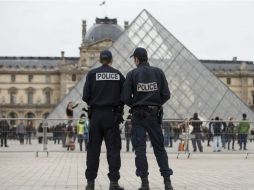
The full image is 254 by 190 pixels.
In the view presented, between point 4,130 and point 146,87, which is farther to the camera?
point 4,130

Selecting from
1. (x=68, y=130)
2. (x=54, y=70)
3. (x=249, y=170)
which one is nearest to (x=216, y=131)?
(x=68, y=130)

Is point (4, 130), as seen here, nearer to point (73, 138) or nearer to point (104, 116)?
point (73, 138)

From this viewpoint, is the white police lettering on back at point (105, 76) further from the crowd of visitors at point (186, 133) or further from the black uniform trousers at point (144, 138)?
the crowd of visitors at point (186, 133)

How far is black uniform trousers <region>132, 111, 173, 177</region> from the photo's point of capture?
7.16 m

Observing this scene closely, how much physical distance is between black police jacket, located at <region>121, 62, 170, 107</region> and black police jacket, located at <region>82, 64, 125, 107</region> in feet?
0.47

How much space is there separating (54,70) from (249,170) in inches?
3255

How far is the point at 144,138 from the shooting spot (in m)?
7.26

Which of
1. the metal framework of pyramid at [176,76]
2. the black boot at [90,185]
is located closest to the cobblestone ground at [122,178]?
the black boot at [90,185]

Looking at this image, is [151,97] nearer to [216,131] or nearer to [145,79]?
[145,79]

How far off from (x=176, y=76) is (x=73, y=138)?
14.0 m

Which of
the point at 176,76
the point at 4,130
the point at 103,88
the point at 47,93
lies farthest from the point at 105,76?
the point at 47,93

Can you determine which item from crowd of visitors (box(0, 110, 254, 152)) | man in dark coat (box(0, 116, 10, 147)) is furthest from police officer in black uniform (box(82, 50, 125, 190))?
man in dark coat (box(0, 116, 10, 147))

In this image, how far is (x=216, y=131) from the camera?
53.3 ft

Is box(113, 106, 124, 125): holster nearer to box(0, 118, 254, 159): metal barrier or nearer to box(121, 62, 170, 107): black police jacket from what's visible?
box(121, 62, 170, 107): black police jacket
